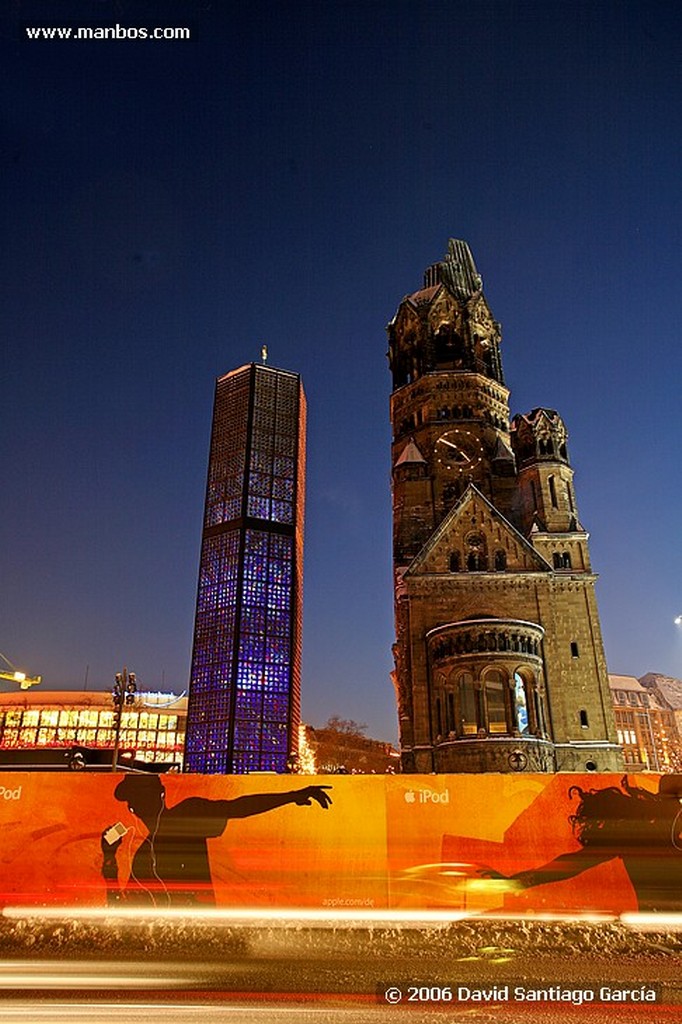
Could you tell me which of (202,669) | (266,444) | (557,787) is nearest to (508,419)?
(557,787)

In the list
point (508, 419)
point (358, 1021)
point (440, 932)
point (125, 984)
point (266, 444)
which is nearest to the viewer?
point (358, 1021)

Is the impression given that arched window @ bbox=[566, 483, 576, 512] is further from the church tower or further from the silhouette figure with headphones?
the silhouette figure with headphones

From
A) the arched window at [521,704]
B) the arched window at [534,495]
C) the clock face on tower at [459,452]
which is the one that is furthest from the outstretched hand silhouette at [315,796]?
the clock face on tower at [459,452]

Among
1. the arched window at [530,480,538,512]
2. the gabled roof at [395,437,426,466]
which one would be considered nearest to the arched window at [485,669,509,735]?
A: the arched window at [530,480,538,512]

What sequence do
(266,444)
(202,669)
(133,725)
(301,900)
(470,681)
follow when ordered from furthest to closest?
(266,444), (133,725), (202,669), (470,681), (301,900)

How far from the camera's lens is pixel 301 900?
1080cm

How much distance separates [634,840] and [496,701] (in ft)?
81.1

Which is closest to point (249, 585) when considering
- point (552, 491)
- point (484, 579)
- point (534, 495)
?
point (534, 495)

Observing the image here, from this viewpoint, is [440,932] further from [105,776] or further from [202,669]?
[202,669]

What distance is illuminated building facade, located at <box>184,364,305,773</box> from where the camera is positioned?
419 feet

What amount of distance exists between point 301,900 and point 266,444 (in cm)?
15130

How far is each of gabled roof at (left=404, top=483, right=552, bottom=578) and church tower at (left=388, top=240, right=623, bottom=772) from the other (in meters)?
0.07

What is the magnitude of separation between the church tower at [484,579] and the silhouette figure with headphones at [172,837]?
943 inches

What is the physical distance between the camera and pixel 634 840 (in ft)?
36.3
